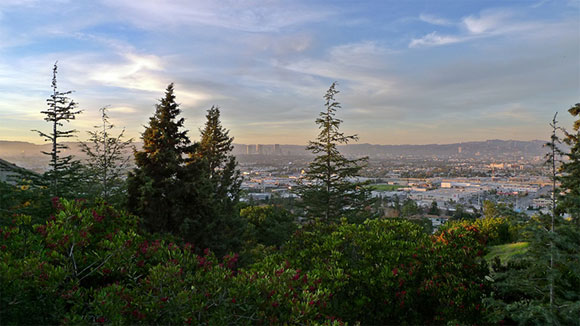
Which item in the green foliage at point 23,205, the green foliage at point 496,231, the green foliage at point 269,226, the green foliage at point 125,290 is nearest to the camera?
→ the green foliage at point 125,290

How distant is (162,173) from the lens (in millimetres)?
11578

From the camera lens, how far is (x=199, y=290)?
3.91 metres

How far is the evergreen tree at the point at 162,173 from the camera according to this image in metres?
11.0

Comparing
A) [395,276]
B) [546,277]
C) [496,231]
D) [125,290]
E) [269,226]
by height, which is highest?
[125,290]

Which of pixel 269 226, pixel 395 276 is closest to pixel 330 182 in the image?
pixel 269 226

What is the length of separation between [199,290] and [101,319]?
1044 mm

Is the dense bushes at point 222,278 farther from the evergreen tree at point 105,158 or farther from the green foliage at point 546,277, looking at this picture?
the evergreen tree at point 105,158

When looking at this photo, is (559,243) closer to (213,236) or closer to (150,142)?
(213,236)

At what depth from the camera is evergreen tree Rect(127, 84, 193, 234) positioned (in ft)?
35.9

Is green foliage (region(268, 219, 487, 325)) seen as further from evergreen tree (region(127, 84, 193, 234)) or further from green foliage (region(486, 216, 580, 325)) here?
evergreen tree (region(127, 84, 193, 234))

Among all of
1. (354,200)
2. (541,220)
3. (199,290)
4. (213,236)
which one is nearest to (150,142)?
(213,236)

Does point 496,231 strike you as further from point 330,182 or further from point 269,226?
point 269,226

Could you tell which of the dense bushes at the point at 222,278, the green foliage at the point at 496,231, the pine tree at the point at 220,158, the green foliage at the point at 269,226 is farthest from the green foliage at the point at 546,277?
the green foliage at the point at 269,226

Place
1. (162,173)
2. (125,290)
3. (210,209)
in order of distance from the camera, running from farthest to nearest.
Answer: (210,209)
(162,173)
(125,290)
